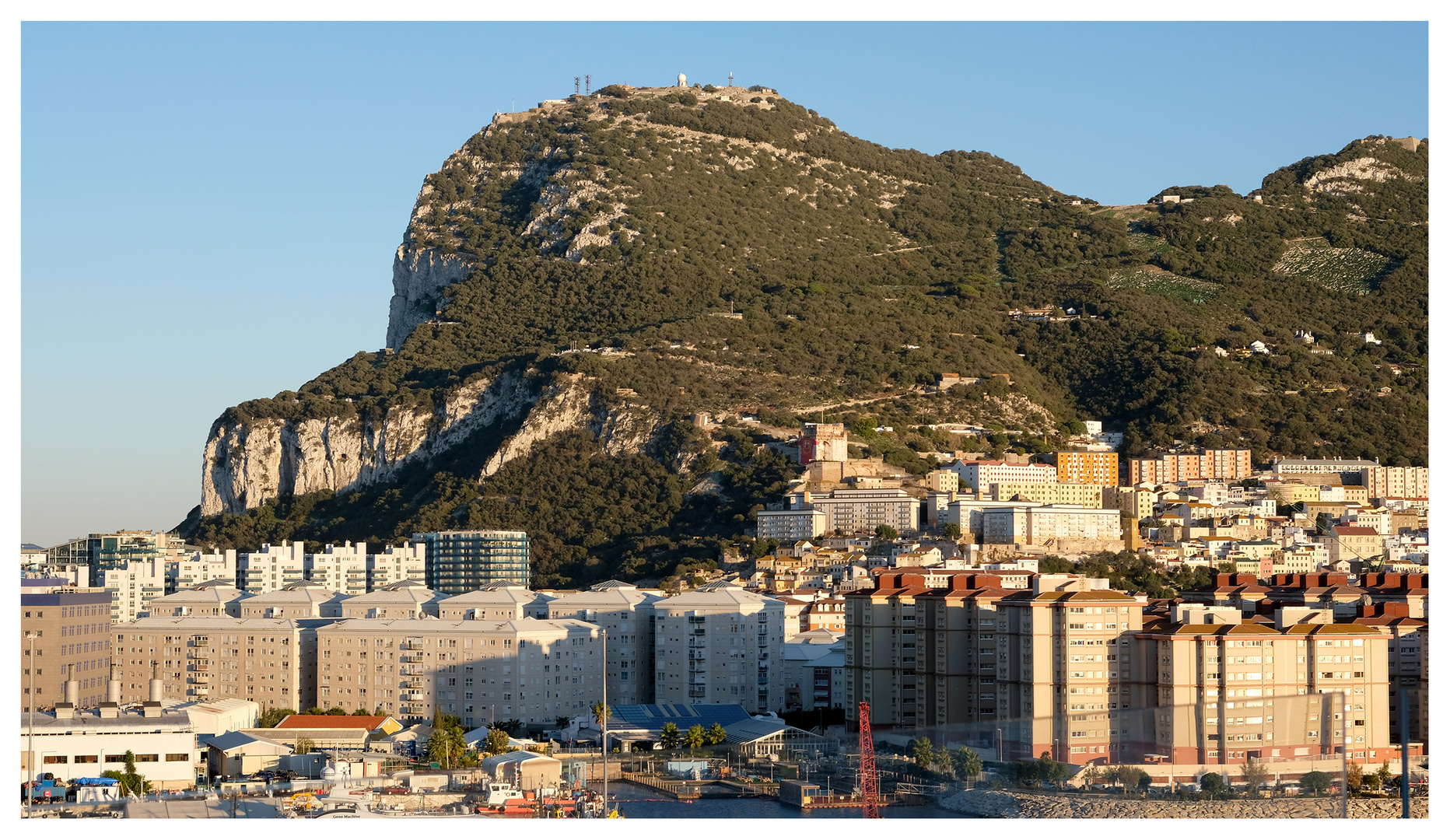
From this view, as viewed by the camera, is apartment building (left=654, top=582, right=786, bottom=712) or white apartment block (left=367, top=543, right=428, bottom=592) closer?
apartment building (left=654, top=582, right=786, bottom=712)

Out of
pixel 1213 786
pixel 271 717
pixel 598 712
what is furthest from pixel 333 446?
pixel 1213 786

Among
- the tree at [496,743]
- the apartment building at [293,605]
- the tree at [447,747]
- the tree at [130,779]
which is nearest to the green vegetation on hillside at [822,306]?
the apartment building at [293,605]

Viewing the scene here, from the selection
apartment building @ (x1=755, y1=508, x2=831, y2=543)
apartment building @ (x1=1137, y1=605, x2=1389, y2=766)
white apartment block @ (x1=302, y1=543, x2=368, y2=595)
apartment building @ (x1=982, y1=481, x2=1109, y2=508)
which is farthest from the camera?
apartment building @ (x1=982, y1=481, x2=1109, y2=508)

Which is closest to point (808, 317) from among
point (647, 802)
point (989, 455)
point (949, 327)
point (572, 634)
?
point (949, 327)

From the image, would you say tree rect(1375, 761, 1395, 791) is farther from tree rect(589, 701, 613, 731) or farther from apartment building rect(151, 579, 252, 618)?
apartment building rect(151, 579, 252, 618)

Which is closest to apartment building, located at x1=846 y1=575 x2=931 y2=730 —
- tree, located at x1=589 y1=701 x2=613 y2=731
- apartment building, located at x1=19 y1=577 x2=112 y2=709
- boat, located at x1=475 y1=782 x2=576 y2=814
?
tree, located at x1=589 y1=701 x2=613 y2=731

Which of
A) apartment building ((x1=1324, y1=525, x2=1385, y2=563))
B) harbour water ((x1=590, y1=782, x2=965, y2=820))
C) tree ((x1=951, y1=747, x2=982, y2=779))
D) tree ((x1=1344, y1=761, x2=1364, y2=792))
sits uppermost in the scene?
apartment building ((x1=1324, y1=525, x2=1385, y2=563))

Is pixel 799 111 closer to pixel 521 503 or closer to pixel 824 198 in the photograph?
pixel 824 198

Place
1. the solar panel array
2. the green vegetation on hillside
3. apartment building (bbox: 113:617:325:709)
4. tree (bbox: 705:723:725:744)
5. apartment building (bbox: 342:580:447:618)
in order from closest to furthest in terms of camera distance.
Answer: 1. tree (bbox: 705:723:725:744)
2. the solar panel array
3. apartment building (bbox: 113:617:325:709)
4. apartment building (bbox: 342:580:447:618)
5. the green vegetation on hillside
